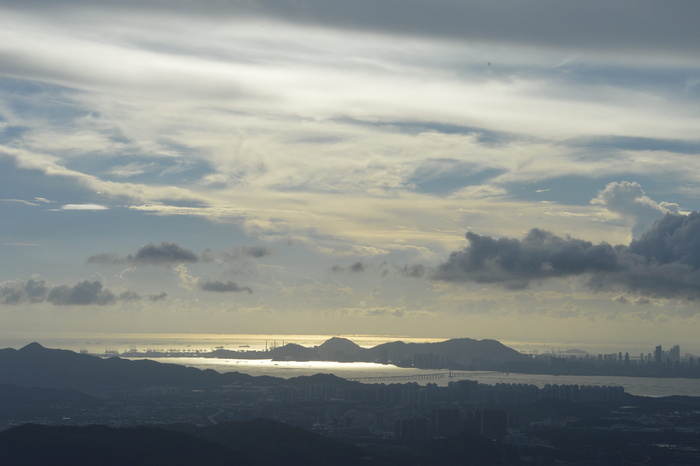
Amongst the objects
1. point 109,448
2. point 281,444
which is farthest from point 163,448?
point 281,444

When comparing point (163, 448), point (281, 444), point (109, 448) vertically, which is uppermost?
point (163, 448)

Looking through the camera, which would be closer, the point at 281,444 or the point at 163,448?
the point at 163,448

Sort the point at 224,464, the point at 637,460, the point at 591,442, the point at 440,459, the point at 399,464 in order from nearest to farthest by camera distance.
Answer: the point at 224,464 < the point at 399,464 < the point at 440,459 < the point at 637,460 < the point at 591,442

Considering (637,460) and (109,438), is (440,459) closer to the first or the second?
(637,460)

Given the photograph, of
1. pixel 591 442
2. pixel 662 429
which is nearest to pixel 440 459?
pixel 591 442

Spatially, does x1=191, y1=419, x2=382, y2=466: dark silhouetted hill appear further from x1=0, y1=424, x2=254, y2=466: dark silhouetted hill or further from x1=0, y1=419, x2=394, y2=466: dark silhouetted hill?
→ x1=0, y1=424, x2=254, y2=466: dark silhouetted hill

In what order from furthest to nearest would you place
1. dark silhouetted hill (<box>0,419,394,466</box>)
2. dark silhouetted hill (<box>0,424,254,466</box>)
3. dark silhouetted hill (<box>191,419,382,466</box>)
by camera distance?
dark silhouetted hill (<box>191,419,382,466</box>), dark silhouetted hill (<box>0,419,394,466</box>), dark silhouetted hill (<box>0,424,254,466</box>)

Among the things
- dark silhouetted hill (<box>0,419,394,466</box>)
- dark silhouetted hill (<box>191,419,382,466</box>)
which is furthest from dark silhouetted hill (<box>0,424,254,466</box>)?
dark silhouetted hill (<box>191,419,382,466</box>)

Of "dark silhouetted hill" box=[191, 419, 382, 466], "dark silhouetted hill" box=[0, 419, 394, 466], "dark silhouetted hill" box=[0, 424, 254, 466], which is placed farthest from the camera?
"dark silhouetted hill" box=[191, 419, 382, 466]

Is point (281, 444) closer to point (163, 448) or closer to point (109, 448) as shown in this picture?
point (163, 448)

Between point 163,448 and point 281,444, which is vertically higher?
point 163,448

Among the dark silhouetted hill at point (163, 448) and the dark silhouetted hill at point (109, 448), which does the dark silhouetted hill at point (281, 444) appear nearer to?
the dark silhouetted hill at point (163, 448)
